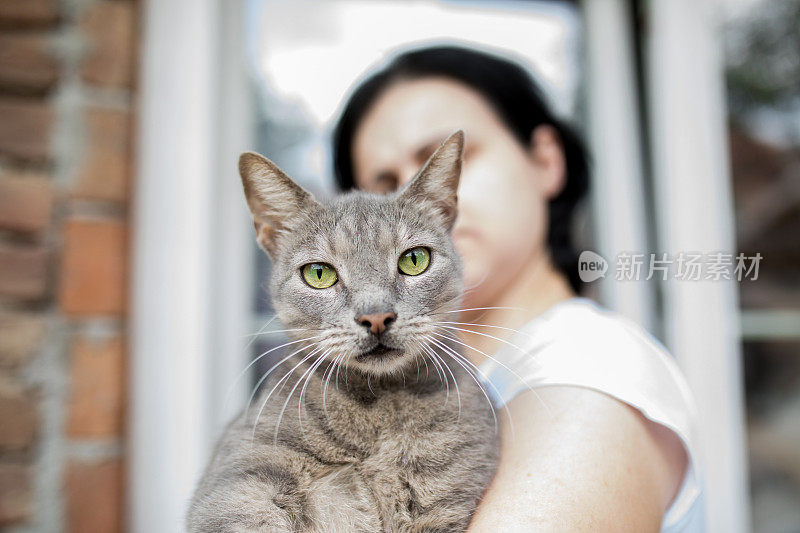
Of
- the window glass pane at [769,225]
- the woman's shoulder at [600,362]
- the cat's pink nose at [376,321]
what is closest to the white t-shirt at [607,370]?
the woman's shoulder at [600,362]

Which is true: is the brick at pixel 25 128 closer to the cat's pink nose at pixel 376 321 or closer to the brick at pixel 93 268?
the brick at pixel 93 268

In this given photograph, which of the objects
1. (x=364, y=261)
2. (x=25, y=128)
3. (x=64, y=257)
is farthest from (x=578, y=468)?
(x=25, y=128)

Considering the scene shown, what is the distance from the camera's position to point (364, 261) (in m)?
0.83

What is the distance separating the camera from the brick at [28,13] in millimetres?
1343

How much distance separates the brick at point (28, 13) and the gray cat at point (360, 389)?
3.20ft

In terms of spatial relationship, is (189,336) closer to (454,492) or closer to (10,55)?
(10,55)

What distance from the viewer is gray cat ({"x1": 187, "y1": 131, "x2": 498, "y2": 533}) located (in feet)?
2.54

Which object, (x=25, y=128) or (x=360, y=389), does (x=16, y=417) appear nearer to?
(x=25, y=128)

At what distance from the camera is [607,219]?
1.96 meters

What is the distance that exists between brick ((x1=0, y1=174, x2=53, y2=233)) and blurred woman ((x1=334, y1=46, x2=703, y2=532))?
0.75m

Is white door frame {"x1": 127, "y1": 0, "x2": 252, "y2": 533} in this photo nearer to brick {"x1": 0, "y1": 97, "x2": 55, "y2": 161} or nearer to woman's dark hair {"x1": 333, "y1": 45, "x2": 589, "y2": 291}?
brick {"x1": 0, "y1": 97, "x2": 55, "y2": 161}

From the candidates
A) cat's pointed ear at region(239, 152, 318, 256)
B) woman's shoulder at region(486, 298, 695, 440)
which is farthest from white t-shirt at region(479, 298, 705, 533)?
cat's pointed ear at region(239, 152, 318, 256)

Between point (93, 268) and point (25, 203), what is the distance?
→ 0.21 meters

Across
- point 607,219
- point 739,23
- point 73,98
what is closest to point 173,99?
point 73,98
